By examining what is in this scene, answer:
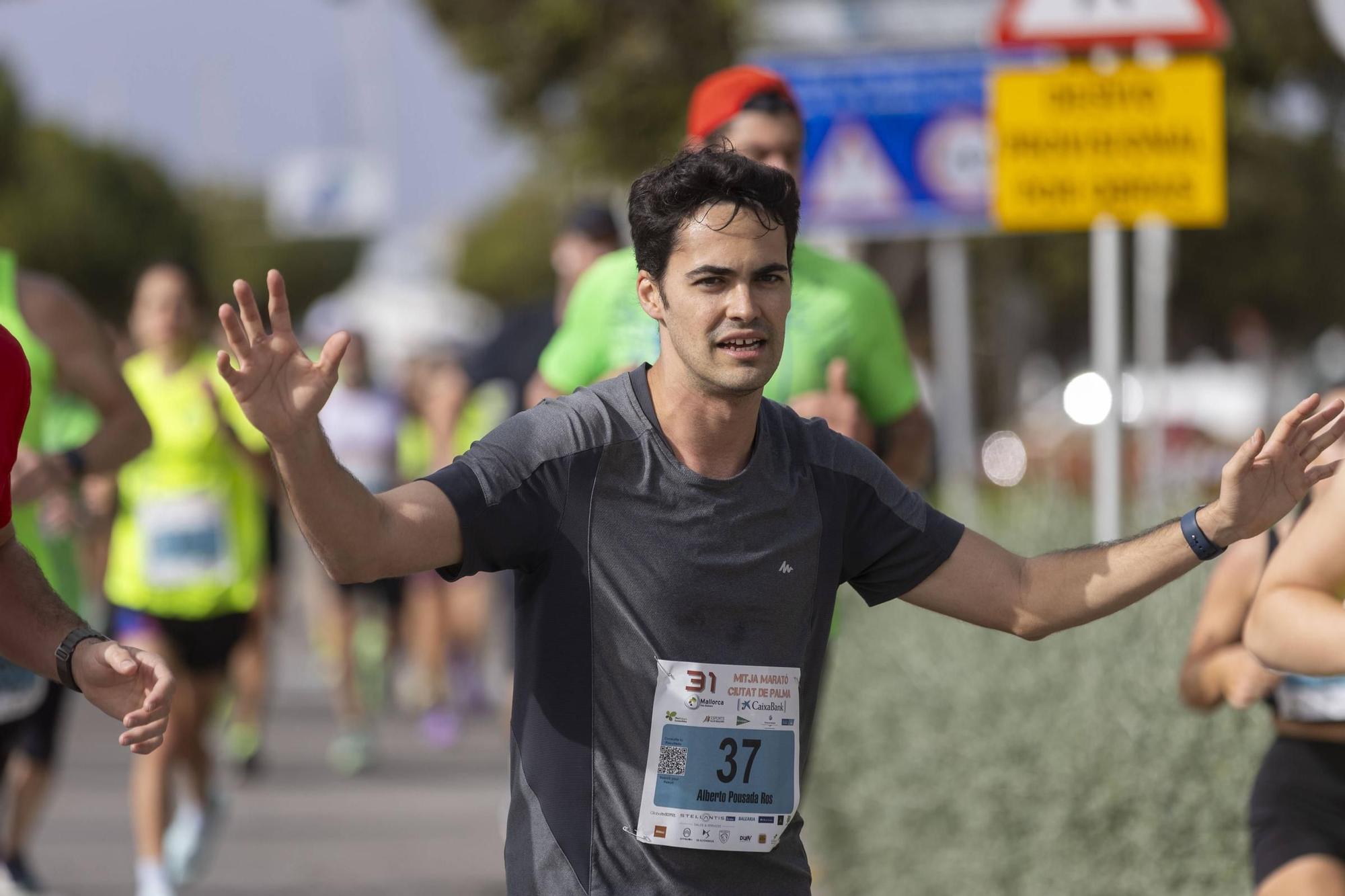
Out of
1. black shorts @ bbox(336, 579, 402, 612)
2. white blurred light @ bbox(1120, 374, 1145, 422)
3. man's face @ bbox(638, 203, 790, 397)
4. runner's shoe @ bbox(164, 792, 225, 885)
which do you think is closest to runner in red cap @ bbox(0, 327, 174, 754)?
man's face @ bbox(638, 203, 790, 397)

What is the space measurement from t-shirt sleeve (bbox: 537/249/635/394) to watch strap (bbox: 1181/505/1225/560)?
175 centimetres

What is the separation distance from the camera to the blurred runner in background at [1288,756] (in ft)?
14.2

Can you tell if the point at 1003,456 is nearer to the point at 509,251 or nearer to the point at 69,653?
the point at 69,653

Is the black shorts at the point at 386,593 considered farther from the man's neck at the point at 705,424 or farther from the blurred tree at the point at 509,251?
the blurred tree at the point at 509,251

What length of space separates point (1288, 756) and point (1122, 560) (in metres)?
1.02

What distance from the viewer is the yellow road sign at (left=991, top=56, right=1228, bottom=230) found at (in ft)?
23.4

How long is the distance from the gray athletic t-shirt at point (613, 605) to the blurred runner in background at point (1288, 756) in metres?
1.18

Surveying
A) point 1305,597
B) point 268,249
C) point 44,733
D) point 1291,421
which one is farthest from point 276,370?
point 268,249

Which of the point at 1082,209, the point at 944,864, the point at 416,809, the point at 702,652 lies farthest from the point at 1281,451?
the point at 416,809

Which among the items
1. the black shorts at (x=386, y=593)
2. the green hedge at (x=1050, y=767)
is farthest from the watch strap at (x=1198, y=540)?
the black shorts at (x=386, y=593)

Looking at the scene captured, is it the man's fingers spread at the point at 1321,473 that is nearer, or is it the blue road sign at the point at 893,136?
the man's fingers spread at the point at 1321,473

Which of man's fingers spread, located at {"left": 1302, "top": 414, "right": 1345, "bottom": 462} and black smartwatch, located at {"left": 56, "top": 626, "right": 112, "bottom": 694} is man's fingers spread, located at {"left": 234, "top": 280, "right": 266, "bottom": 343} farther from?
man's fingers spread, located at {"left": 1302, "top": 414, "right": 1345, "bottom": 462}

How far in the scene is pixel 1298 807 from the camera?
4.42 meters

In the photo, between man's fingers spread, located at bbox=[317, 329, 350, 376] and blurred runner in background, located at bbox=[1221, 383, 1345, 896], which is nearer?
man's fingers spread, located at bbox=[317, 329, 350, 376]
